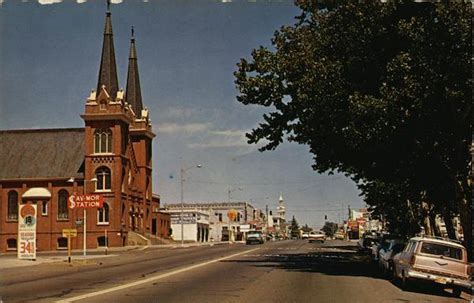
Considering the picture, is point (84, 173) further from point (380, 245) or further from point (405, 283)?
point (405, 283)

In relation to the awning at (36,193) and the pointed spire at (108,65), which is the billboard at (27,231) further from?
the pointed spire at (108,65)

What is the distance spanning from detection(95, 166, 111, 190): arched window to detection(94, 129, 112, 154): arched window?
212cm

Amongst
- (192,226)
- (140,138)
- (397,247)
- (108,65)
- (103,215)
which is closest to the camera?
(397,247)

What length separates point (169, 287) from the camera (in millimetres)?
20422

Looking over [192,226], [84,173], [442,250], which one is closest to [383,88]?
[442,250]

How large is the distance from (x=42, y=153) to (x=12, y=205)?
24.5 feet

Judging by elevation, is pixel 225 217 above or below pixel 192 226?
above

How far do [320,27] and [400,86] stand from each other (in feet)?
31.4

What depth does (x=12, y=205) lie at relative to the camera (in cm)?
8031

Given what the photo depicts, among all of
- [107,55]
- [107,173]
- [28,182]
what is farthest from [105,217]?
[107,55]

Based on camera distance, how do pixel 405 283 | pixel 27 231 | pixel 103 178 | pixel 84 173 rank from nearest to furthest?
1. pixel 405 283
2. pixel 27 231
3. pixel 103 178
4. pixel 84 173

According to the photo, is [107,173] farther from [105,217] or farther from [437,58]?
[437,58]

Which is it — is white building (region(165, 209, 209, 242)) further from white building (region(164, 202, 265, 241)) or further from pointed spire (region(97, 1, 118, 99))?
pointed spire (region(97, 1, 118, 99))

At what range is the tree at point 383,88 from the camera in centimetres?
2167
